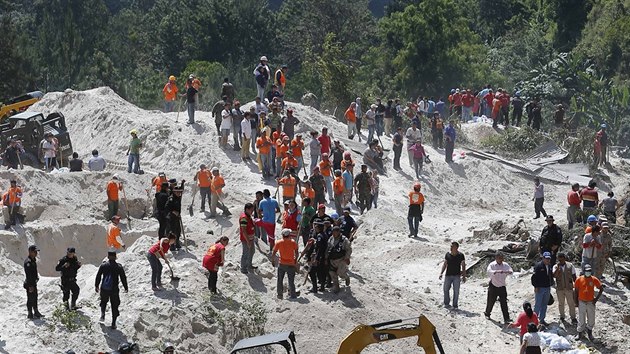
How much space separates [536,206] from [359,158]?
5.33m

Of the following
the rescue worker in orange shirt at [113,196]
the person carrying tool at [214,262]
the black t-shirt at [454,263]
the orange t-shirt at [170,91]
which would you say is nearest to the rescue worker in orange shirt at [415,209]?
the black t-shirt at [454,263]

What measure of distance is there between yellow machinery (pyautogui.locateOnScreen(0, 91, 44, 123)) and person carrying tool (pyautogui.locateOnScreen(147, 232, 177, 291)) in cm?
1674

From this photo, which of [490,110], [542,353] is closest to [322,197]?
[542,353]

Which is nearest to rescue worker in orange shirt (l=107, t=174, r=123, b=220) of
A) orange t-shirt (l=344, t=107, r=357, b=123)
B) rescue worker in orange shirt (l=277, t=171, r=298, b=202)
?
rescue worker in orange shirt (l=277, t=171, r=298, b=202)

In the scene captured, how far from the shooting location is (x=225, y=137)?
33.9 m

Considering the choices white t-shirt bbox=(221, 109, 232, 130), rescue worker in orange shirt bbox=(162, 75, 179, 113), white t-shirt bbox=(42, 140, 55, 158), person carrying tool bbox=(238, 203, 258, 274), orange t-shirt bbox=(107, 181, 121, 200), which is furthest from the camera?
rescue worker in orange shirt bbox=(162, 75, 179, 113)

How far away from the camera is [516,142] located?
1596 inches

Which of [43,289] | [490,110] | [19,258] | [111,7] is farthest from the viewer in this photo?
[111,7]

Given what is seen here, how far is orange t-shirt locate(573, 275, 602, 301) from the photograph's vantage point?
22875 millimetres

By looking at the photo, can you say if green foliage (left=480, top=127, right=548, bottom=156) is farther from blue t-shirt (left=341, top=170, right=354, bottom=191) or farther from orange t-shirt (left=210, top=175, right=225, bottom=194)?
orange t-shirt (left=210, top=175, right=225, bottom=194)

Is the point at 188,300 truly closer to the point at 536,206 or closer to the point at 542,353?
the point at 542,353

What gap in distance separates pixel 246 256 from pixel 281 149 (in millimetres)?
8204

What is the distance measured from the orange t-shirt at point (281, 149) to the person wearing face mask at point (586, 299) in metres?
9.92

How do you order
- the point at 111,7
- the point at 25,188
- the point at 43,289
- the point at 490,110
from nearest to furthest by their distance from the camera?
1. the point at 43,289
2. the point at 25,188
3. the point at 490,110
4. the point at 111,7
